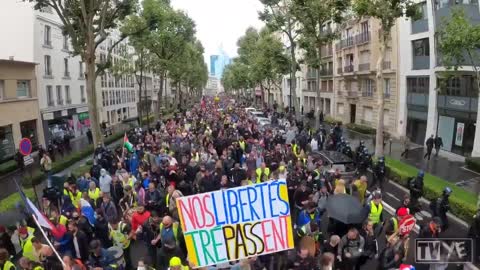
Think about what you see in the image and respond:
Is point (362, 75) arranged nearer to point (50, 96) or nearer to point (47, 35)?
point (50, 96)

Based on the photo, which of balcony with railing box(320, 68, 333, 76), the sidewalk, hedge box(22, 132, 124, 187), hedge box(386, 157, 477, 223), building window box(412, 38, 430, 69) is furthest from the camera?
balcony with railing box(320, 68, 333, 76)

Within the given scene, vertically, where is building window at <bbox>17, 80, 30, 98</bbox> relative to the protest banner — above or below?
above

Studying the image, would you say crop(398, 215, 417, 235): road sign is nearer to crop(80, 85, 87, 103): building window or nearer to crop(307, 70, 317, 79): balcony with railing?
crop(80, 85, 87, 103): building window

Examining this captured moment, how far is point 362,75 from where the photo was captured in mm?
44250

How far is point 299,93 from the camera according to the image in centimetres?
7375

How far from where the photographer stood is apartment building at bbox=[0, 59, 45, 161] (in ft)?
101

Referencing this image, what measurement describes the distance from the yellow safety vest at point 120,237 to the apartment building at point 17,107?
2430 centimetres

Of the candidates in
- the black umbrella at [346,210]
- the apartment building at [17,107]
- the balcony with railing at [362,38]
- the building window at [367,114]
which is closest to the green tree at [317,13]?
the balcony with railing at [362,38]

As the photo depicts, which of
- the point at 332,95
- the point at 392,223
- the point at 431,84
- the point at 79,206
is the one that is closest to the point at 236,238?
the point at 392,223

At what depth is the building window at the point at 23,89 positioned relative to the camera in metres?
33.8

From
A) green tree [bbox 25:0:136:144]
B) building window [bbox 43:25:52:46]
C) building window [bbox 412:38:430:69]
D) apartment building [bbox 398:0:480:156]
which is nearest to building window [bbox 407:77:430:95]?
apartment building [bbox 398:0:480:156]

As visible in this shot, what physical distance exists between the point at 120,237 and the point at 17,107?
27250 millimetres

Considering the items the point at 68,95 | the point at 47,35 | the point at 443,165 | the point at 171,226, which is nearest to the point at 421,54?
the point at 443,165

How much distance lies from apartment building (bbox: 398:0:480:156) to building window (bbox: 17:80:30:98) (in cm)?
2823
